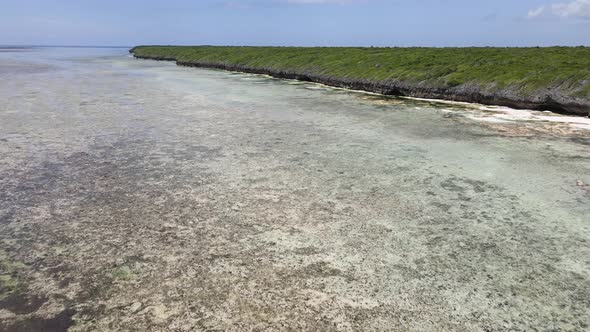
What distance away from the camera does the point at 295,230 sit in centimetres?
701

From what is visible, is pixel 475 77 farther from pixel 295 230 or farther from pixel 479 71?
pixel 295 230

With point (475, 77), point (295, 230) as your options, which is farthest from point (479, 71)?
point (295, 230)

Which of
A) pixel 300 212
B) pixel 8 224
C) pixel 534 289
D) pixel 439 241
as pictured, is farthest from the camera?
pixel 300 212

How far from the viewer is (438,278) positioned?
559cm

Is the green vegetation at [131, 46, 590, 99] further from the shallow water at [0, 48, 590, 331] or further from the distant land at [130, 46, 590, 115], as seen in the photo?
the shallow water at [0, 48, 590, 331]

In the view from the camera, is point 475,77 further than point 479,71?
No

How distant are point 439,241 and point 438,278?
1.15 meters

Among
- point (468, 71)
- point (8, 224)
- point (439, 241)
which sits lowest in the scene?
point (8, 224)

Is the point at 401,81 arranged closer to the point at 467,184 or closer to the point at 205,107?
the point at 205,107

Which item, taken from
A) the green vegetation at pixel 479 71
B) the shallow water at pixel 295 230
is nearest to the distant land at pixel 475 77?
the green vegetation at pixel 479 71

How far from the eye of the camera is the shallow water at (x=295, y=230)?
493 centimetres

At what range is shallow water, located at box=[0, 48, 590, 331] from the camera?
493cm

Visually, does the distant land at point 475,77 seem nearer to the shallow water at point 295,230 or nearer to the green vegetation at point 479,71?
the green vegetation at point 479,71

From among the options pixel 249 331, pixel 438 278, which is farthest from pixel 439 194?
pixel 249 331
